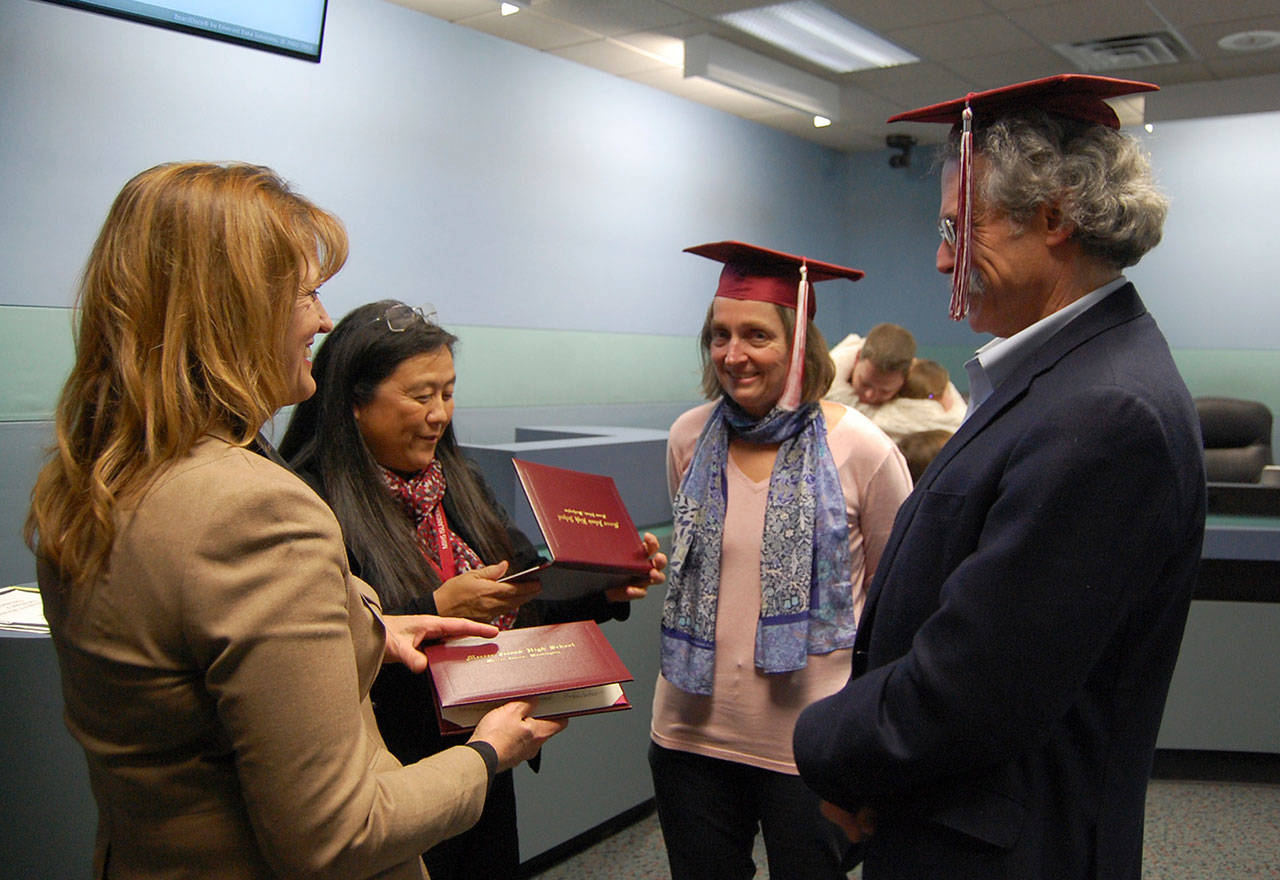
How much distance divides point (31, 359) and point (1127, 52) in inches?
A: 213

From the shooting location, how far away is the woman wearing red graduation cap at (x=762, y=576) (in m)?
1.76

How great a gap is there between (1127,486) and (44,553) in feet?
3.45

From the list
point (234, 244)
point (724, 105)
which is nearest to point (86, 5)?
point (234, 244)

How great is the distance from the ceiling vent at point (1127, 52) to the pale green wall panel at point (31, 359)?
4.89 m

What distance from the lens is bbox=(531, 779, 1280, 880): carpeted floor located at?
2.87 meters

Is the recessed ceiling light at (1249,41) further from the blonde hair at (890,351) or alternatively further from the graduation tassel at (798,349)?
the graduation tassel at (798,349)

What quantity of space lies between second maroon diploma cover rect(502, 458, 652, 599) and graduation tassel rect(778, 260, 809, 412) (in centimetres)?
41

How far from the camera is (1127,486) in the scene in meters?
1.00

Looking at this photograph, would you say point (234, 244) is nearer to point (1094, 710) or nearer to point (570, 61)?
point (1094, 710)

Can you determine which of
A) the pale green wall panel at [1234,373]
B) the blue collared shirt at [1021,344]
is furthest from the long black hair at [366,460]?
the pale green wall panel at [1234,373]

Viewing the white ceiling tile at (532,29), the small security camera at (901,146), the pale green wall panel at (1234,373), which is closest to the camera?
the white ceiling tile at (532,29)

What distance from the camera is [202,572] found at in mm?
837

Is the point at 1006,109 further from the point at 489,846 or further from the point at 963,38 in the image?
the point at 963,38

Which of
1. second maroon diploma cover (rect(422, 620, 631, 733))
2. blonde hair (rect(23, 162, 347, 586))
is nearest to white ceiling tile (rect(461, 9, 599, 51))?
second maroon diploma cover (rect(422, 620, 631, 733))
